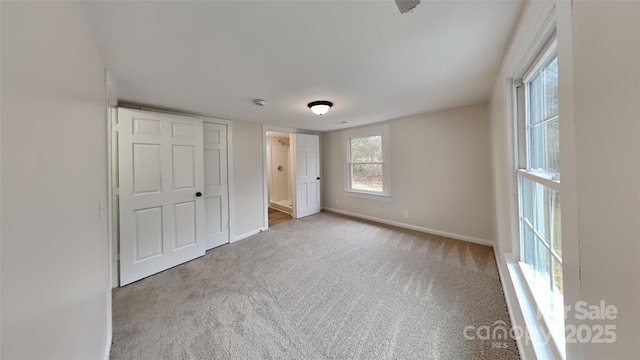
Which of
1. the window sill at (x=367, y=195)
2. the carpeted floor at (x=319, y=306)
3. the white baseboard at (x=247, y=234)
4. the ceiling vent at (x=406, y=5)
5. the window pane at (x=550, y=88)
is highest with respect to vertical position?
the ceiling vent at (x=406, y=5)

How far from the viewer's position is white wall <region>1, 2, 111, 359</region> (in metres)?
0.51

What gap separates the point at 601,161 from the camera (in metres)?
0.57

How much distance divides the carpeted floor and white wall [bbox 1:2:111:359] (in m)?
0.57

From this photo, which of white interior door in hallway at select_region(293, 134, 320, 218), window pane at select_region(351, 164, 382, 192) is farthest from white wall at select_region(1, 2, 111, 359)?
window pane at select_region(351, 164, 382, 192)

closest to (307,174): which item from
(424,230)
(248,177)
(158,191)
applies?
(248,177)

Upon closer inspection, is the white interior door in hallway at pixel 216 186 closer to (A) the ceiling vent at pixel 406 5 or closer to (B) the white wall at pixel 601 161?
(A) the ceiling vent at pixel 406 5

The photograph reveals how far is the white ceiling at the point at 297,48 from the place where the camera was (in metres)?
1.09

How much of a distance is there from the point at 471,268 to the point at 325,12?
278 centimetres

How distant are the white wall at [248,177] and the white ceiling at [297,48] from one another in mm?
1164

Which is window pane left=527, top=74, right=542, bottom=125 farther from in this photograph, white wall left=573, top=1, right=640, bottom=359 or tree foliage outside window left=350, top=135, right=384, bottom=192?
tree foliage outside window left=350, top=135, right=384, bottom=192

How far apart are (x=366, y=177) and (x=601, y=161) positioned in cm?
386

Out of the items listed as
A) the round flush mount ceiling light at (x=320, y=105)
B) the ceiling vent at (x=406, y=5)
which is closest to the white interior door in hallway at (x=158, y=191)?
the round flush mount ceiling light at (x=320, y=105)

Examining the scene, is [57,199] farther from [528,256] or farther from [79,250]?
[528,256]

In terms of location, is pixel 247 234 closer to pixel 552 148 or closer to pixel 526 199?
pixel 526 199
